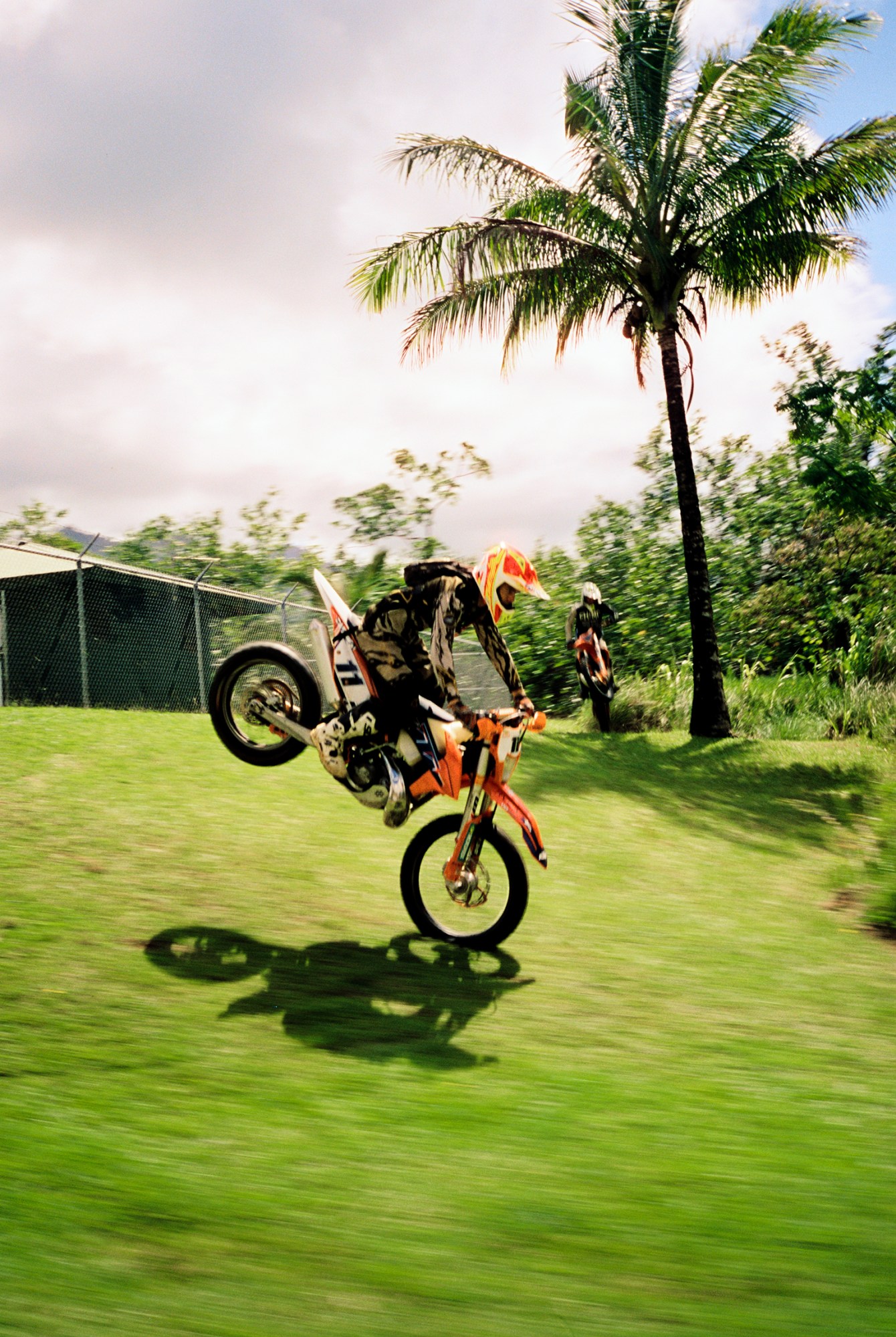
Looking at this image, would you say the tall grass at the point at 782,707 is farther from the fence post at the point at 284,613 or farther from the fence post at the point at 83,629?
the fence post at the point at 83,629

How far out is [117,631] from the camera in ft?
56.0

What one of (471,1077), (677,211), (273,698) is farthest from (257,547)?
(471,1077)

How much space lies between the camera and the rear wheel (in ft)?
20.9

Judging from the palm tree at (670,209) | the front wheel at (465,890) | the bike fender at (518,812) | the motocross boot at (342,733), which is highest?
the palm tree at (670,209)

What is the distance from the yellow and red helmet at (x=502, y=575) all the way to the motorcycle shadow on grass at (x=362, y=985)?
6.12ft

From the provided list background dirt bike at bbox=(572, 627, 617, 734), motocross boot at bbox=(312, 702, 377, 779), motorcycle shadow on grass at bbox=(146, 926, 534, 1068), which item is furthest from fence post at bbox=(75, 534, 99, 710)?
motorcycle shadow on grass at bbox=(146, 926, 534, 1068)

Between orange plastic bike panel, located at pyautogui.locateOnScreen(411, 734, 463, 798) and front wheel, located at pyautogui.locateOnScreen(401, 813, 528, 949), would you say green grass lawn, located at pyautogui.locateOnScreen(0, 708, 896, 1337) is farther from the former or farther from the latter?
orange plastic bike panel, located at pyautogui.locateOnScreen(411, 734, 463, 798)

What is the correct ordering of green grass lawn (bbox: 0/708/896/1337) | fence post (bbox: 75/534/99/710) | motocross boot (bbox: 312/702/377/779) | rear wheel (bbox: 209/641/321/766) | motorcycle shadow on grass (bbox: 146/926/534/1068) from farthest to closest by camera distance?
fence post (bbox: 75/534/99/710) → rear wheel (bbox: 209/641/321/766) → motocross boot (bbox: 312/702/377/779) → motorcycle shadow on grass (bbox: 146/926/534/1068) → green grass lawn (bbox: 0/708/896/1337)

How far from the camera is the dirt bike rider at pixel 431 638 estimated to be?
573 cm

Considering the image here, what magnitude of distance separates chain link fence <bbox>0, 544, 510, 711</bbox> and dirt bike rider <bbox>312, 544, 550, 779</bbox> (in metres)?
9.37

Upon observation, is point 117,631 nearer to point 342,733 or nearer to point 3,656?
point 3,656

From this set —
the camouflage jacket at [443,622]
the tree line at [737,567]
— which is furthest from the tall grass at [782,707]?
the camouflage jacket at [443,622]

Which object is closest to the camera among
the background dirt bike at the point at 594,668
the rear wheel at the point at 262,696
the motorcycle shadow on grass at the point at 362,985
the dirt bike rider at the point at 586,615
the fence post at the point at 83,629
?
the motorcycle shadow on grass at the point at 362,985

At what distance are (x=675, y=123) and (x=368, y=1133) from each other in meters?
16.2
